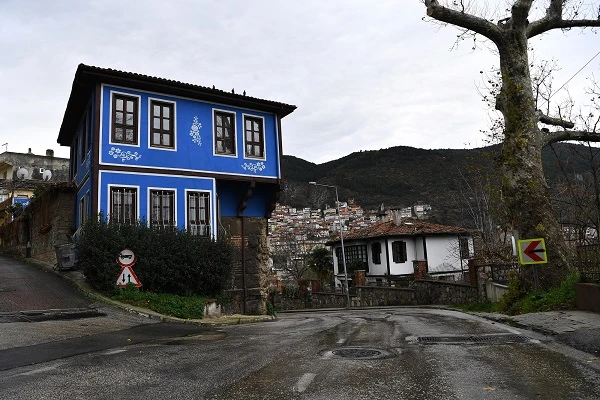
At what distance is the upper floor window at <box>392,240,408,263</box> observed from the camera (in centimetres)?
4059

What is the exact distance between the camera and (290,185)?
85812 millimetres

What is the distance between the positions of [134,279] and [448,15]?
11.7 meters

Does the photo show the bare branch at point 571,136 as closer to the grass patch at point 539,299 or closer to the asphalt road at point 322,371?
the grass patch at point 539,299

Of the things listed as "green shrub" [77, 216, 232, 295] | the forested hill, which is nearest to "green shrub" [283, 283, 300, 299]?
the forested hill

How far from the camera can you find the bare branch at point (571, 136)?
44.5 feet

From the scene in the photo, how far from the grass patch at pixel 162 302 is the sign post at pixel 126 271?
329 millimetres

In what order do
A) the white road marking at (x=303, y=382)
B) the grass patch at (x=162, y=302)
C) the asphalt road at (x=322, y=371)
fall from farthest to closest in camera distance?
the grass patch at (x=162, y=302), the white road marking at (x=303, y=382), the asphalt road at (x=322, y=371)

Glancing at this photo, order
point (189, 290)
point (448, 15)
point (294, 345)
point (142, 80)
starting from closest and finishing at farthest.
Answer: point (294, 345)
point (448, 15)
point (189, 290)
point (142, 80)

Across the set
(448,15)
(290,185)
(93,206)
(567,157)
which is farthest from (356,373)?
(290,185)

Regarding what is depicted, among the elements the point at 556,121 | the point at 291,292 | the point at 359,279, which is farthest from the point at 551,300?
the point at 291,292

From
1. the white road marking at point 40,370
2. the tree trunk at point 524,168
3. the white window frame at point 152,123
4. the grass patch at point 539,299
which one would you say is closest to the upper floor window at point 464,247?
the grass patch at point 539,299

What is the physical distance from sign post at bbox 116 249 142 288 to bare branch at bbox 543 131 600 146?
12.4 metres

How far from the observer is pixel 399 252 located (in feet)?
134

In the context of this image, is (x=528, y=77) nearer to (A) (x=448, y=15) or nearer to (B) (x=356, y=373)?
(A) (x=448, y=15)
